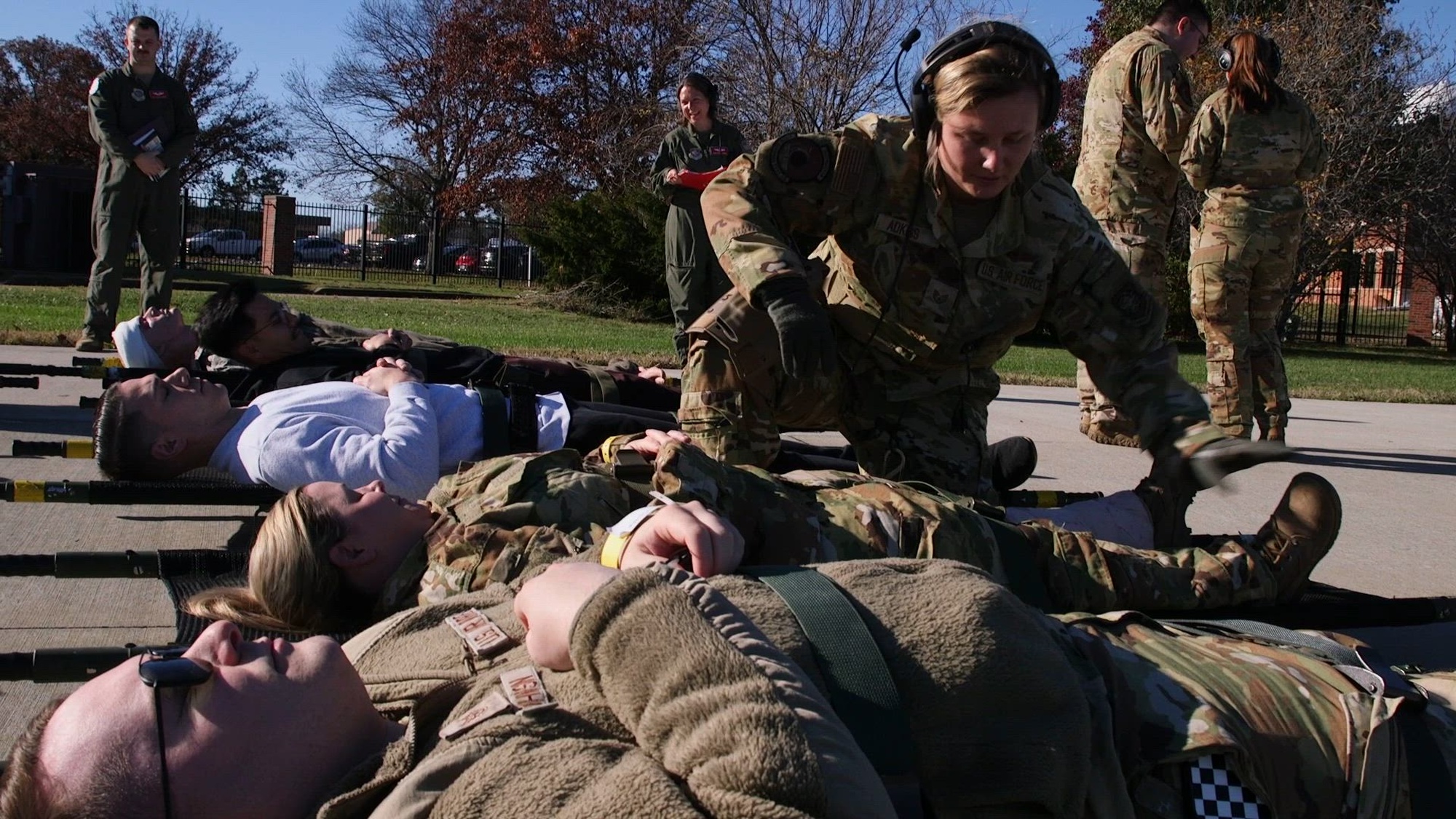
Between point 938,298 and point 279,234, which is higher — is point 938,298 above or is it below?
below

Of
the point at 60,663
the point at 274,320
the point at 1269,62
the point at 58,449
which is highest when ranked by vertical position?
the point at 1269,62

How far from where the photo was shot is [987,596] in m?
1.75

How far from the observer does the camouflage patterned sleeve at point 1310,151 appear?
650cm

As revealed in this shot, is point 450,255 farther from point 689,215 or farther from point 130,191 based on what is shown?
point 689,215

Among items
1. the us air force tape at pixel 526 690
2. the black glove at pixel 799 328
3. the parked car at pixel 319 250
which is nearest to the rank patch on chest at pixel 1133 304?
the black glove at pixel 799 328

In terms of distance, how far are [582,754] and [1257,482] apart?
503cm

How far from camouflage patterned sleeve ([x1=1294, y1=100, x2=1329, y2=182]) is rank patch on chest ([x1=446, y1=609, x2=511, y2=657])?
580cm

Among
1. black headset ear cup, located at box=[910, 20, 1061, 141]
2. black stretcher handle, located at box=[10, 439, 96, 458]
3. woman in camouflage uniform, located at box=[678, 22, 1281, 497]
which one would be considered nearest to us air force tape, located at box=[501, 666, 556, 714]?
woman in camouflage uniform, located at box=[678, 22, 1281, 497]

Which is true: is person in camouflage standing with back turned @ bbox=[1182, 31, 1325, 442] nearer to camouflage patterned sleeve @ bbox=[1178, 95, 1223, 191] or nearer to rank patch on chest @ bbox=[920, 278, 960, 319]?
camouflage patterned sleeve @ bbox=[1178, 95, 1223, 191]

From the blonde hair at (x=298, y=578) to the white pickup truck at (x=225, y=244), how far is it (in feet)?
88.2

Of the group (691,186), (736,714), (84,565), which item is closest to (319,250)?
(691,186)

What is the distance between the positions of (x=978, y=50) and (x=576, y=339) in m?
→ 9.74

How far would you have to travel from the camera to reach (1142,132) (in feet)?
21.1

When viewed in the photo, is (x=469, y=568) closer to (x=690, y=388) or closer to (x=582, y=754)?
(x=582, y=754)
